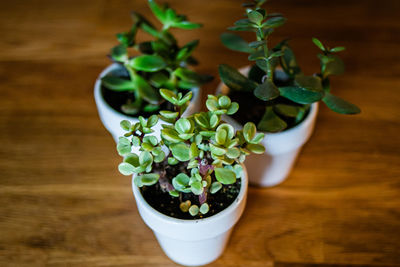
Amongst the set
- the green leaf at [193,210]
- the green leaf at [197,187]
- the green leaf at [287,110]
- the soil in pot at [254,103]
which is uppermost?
the green leaf at [197,187]

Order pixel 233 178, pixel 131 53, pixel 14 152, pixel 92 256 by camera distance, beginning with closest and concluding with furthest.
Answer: pixel 233 178 → pixel 92 256 → pixel 14 152 → pixel 131 53

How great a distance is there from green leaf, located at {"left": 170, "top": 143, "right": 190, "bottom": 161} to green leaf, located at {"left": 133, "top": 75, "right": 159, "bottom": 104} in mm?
210

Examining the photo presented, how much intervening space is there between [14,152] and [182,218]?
411 mm

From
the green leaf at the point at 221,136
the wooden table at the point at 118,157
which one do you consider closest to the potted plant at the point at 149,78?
the wooden table at the point at 118,157

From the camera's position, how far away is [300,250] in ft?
2.30

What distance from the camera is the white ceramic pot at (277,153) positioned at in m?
0.68

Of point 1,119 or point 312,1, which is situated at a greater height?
point 312,1

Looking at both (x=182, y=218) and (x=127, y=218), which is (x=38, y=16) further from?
(x=182, y=218)

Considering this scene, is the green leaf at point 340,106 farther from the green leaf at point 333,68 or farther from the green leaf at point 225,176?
the green leaf at point 225,176

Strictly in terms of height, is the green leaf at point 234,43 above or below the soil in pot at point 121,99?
above

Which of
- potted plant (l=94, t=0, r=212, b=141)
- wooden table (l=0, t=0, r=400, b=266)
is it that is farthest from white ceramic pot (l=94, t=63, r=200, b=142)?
wooden table (l=0, t=0, r=400, b=266)

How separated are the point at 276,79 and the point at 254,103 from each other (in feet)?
0.21

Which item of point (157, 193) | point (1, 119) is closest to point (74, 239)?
point (157, 193)

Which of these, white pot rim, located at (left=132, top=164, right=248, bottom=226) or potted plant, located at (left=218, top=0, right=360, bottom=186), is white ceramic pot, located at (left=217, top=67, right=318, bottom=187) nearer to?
potted plant, located at (left=218, top=0, right=360, bottom=186)
